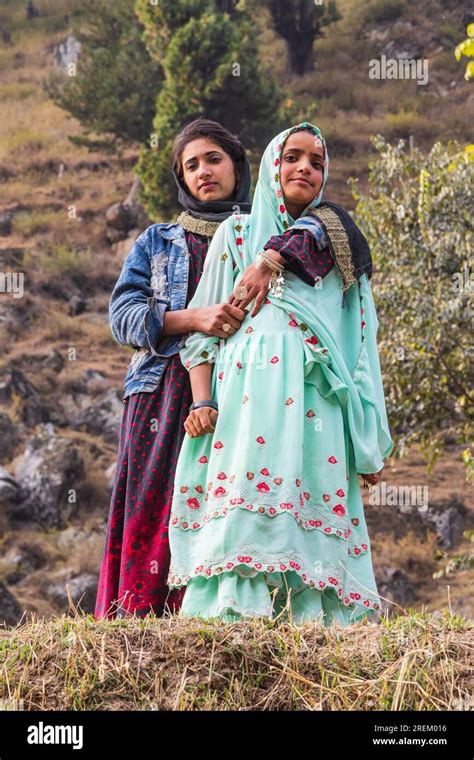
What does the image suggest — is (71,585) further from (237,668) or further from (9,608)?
(237,668)

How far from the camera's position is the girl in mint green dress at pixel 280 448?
139 inches

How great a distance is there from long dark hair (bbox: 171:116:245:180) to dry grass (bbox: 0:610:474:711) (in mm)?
1994

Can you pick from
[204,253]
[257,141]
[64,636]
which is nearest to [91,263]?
[257,141]

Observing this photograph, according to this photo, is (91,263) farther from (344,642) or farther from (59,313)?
(344,642)

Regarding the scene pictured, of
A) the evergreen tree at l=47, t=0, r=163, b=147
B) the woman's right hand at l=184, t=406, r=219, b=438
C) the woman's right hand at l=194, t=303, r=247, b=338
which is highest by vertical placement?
the evergreen tree at l=47, t=0, r=163, b=147

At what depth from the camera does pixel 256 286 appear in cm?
386

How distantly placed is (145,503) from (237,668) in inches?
47.8

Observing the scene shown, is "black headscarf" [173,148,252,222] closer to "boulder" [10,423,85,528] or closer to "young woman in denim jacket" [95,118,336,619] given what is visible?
"young woman in denim jacket" [95,118,336,619]

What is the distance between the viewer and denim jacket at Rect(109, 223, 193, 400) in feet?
13.5

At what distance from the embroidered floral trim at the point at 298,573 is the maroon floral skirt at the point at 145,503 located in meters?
0.25

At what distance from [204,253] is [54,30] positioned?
2794cm

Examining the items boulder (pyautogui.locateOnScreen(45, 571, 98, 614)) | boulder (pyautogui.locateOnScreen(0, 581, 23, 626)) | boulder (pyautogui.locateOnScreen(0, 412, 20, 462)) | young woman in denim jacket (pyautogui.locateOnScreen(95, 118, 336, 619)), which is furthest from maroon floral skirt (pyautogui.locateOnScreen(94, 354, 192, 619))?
boulder (pyautogui.locateOnScreen(0, 412, 20, 462))

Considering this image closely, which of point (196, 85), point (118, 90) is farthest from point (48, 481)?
point (118, 90)

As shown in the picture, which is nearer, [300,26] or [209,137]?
[209,137]
